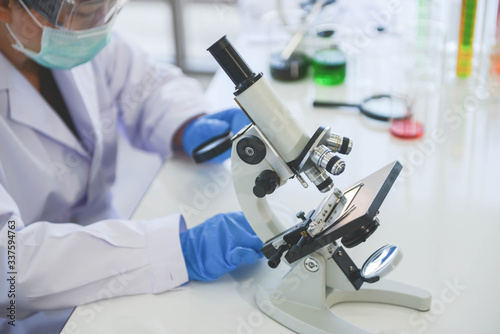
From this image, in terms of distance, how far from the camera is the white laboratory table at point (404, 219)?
1.08m

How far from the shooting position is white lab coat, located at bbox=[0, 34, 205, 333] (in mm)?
1158

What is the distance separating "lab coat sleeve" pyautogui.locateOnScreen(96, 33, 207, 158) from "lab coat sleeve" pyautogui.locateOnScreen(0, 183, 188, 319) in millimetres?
560

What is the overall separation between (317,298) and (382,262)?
0.16 meters

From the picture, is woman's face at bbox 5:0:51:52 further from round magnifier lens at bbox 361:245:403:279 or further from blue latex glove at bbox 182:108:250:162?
round magnifier lens at bbox 361:245:403:279

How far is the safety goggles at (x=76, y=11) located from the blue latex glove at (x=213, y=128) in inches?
15.4

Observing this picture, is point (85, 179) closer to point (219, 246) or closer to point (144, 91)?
point (144, 91)

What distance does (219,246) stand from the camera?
1152mm

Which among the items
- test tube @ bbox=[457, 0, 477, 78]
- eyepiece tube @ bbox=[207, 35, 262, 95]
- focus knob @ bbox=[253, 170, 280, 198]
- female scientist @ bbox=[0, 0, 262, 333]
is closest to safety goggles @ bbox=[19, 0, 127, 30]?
female scientist @ bbox=[0, 0, 262, 333]

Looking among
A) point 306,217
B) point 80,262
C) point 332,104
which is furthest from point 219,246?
point 332,104

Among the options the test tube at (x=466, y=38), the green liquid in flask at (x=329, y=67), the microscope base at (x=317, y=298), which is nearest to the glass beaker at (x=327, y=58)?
the green liquid in flask at (x=329, y=67)

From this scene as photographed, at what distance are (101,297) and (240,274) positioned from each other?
0.30m

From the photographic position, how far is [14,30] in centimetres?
135

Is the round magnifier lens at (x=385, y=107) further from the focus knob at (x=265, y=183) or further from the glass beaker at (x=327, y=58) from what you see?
the focus knob at (x=265, y=183)

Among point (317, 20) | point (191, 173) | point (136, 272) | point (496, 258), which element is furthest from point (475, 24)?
point (136, 272)
